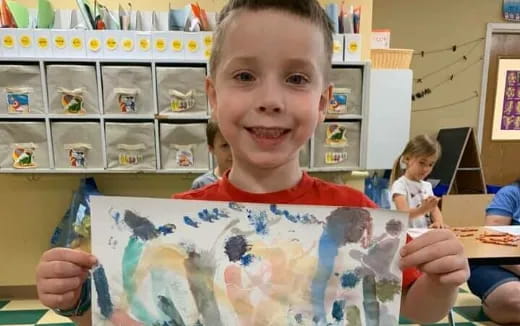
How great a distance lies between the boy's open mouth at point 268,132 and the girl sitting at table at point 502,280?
1716 mm

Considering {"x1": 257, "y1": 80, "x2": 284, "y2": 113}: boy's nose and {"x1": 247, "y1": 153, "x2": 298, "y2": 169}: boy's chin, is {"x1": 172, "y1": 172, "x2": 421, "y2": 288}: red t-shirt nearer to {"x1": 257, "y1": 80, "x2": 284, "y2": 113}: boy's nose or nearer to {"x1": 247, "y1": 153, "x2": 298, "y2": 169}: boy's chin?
{"x1": 247, "y1": 153, "x2": 298, "y2": 169}: boy's chin

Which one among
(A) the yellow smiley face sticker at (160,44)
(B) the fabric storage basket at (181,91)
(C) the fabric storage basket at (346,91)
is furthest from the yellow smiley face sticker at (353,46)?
(A) the yellow smiley face sticker at (160,44)

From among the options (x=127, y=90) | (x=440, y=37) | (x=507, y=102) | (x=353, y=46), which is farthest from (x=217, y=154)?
(x=507, y=102)

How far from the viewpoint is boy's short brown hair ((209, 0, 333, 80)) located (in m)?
0.67

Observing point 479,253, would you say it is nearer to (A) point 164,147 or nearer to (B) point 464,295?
(B) point 464,295

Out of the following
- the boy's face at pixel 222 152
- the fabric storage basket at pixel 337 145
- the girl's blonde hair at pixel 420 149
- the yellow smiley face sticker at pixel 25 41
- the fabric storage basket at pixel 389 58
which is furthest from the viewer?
the fabric storage basket at pixel 389 58

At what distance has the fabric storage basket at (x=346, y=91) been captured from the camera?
2188 millimetres

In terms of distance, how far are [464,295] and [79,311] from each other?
8.40ft

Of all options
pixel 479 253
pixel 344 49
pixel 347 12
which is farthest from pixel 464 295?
pixel 347 12

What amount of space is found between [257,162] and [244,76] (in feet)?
0.49

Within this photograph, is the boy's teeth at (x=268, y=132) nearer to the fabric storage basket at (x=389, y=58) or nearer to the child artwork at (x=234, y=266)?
the child artwork at (x=234, y=266)

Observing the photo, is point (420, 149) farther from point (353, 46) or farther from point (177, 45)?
point (177, 45)

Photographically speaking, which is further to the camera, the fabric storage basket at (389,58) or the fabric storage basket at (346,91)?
the fabric storage basket at (389,58)

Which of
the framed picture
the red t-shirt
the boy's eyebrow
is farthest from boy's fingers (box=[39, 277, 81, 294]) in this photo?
the framed picture
